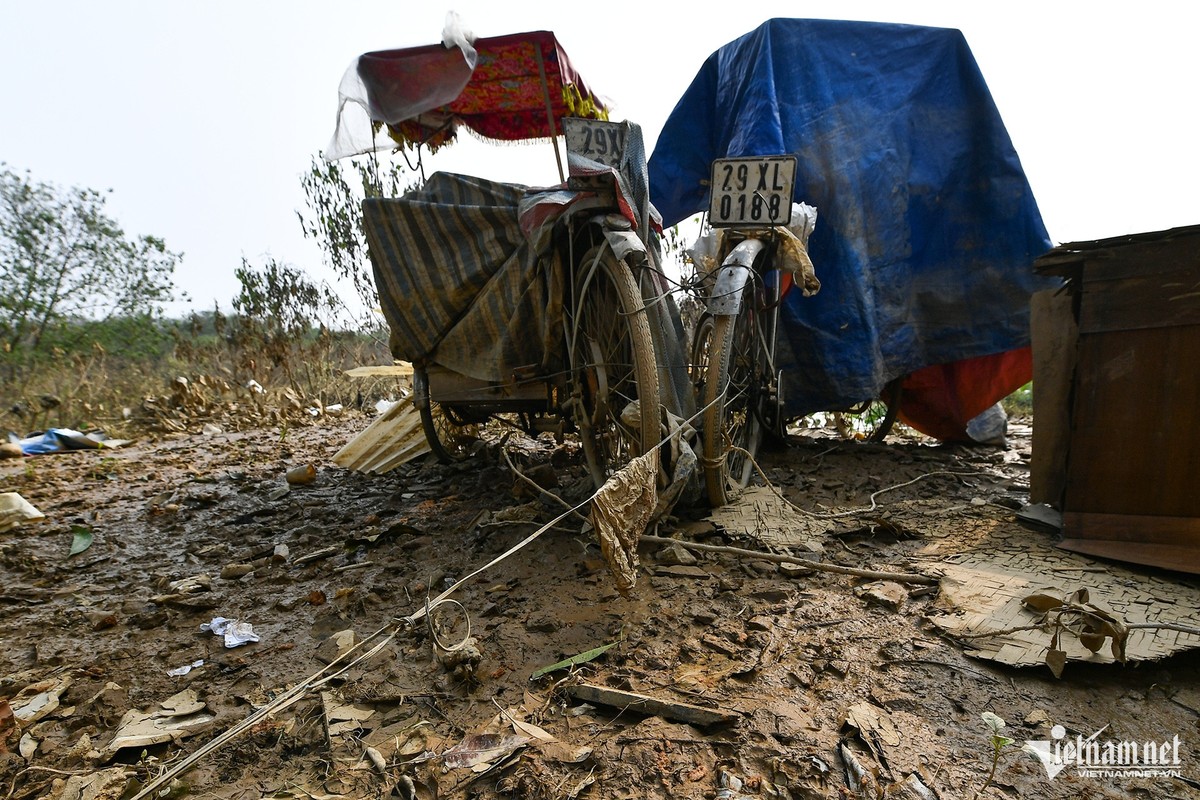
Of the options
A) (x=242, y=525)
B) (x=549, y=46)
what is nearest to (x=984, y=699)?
(x=242, y=525)

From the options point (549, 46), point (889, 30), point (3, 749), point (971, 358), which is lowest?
point (3, 749)

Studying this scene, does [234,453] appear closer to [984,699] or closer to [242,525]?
[242,525]

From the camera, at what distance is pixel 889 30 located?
473 cm

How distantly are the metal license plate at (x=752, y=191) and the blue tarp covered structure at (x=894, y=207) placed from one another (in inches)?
44.2

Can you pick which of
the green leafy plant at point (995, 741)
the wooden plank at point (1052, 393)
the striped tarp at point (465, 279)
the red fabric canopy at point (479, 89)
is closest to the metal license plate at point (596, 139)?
the striped tarp at point (465, 279)

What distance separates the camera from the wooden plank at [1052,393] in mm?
2979

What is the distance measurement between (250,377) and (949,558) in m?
9.83

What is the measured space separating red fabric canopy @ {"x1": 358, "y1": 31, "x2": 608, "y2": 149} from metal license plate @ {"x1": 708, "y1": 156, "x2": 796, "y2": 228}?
1384 mm

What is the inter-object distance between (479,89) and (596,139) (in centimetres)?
221

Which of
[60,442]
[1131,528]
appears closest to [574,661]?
[1131,528]

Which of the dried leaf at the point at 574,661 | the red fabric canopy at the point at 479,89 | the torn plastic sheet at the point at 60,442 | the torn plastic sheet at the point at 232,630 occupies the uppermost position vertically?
the red fabric canopy at the point at 479,89

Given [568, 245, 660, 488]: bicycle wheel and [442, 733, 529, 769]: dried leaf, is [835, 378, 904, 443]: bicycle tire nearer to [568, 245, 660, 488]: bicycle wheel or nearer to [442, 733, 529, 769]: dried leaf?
[568, 245, 660, 488]: bicycle wheel

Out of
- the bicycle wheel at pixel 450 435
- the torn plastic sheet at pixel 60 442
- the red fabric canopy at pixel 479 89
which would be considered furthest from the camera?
the torn plastic sheet at pixel 60 442

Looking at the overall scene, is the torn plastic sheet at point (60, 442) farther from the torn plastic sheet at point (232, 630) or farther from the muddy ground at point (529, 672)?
the torn plastic sheet at point (232, 630)
